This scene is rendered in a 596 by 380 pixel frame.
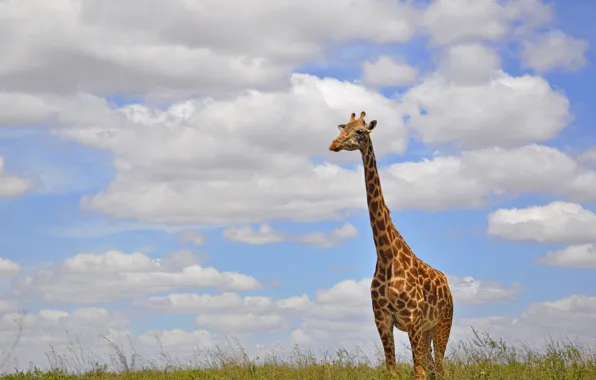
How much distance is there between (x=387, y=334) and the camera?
12422 millimetres

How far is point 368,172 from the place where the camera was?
43.6 ft

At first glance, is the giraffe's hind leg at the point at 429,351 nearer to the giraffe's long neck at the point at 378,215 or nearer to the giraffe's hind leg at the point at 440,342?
the giraffe's hind leg at the point at 440,342

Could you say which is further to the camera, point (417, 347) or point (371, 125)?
point (371, 125)

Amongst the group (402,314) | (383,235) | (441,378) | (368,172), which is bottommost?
(441,378)

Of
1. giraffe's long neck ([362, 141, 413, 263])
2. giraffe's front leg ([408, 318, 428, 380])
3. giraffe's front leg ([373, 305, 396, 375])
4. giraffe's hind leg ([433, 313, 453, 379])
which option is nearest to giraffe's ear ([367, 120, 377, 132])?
giraffe's long neck ([362, 141, 413, 263])

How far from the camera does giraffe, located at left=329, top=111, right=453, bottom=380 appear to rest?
12406 millimetres

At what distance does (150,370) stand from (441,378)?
26.4ft

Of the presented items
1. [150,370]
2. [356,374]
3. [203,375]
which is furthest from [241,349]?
[356,374]

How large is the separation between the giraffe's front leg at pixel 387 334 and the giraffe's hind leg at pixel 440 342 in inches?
76.8

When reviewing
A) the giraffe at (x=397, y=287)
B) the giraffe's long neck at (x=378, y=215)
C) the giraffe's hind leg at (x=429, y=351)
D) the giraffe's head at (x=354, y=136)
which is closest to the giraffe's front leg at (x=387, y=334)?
the giraffe at (x=397, y=287)

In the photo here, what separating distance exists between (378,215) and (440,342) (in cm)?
295

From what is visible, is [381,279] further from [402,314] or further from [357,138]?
[357,138]

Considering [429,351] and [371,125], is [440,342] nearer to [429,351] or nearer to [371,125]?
[429,351]

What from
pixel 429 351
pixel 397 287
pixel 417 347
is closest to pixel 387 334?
pixel 417 347
